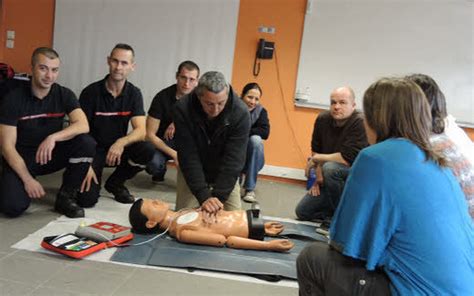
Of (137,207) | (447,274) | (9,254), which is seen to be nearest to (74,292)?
(9,254)

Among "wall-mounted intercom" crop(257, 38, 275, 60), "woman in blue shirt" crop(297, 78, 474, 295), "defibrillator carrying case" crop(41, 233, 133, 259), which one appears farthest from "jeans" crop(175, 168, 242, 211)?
"wall-mounted intercom" crop(257, 38, 275, 60)

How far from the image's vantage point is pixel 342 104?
2.89 m

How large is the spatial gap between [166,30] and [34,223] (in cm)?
255

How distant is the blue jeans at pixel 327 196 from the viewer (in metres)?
2.88

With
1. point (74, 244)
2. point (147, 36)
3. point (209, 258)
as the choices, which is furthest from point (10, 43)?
point (209, 258)

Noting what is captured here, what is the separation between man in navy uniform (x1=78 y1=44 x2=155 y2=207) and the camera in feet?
10.1

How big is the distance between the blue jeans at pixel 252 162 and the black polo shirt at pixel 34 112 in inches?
55.8

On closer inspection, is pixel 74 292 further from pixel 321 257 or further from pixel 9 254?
pixel 321 257

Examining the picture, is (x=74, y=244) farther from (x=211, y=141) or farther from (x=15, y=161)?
(x=211, y=141)

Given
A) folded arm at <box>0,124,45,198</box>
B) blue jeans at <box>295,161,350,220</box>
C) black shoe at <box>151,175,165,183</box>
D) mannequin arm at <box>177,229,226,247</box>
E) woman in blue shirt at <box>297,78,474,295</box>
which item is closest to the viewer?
woman in blue shirt at <box>297,78,474,295</box>

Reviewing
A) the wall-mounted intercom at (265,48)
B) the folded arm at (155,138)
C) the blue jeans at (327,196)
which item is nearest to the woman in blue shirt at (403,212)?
the blue jeans at (327,196)

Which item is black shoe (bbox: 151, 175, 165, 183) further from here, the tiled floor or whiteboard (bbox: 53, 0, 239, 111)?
the tiled floor

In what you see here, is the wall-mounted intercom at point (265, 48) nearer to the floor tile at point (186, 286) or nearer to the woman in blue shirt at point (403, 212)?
the floor tile at point (186, 286)

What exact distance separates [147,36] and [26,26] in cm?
136
